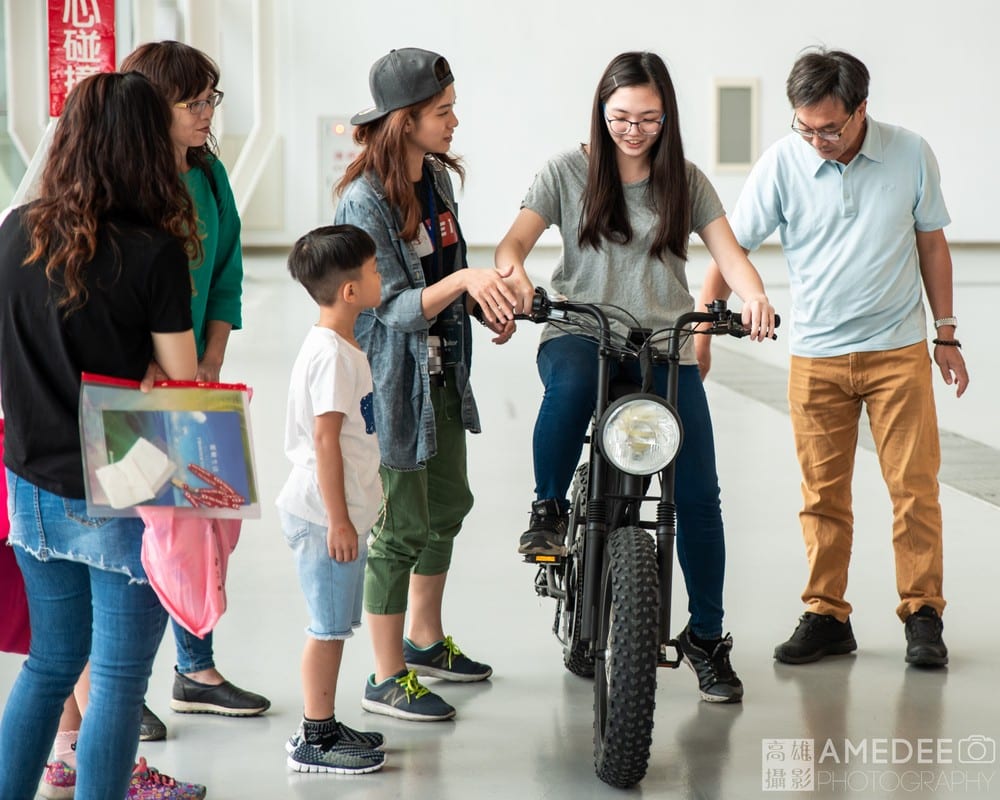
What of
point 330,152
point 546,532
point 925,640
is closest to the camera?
point 546,532

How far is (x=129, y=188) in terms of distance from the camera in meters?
2.07

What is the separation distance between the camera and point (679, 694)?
3352 mm

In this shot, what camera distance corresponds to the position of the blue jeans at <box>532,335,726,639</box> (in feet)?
9.92

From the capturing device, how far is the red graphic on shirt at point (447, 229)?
313 centimetres

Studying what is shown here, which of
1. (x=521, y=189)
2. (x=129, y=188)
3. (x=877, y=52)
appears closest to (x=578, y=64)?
(x=521, y=189)

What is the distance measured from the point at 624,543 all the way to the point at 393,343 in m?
0.74

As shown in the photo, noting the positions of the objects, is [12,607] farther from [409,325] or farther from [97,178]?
[409,325]

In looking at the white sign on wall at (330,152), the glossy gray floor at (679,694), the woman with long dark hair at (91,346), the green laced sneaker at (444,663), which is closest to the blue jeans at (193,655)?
the glossy gray floor at (679,694)

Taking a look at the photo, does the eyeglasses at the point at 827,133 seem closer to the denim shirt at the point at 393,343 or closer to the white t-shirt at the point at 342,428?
the denim shirt at the point at 393,343

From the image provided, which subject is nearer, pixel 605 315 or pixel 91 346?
pixel 91 346

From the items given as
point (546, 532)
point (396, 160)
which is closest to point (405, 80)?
point (396, 160)

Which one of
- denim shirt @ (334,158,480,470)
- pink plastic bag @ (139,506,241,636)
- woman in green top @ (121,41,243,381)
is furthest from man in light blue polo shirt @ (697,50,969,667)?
pink plastic bag @ (139,506,241,636)

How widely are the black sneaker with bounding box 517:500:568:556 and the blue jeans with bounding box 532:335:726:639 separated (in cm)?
3

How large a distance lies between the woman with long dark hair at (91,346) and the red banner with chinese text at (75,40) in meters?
6.33
